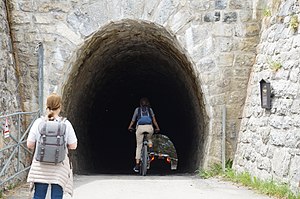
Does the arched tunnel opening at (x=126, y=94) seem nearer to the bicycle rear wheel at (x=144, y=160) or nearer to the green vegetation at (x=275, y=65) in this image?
the bicycle rear wheel at (x=144, y=160)

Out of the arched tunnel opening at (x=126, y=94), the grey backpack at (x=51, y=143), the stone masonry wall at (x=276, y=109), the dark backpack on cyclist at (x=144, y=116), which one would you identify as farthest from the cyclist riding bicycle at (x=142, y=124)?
the grey backpack at (x=51, y=143)

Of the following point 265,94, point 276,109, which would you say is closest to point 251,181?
point 276,109

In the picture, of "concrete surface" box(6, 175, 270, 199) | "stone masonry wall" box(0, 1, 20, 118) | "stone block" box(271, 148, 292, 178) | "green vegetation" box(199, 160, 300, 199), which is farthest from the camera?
"stone masonry wall" box(0, 1, 20, 118)

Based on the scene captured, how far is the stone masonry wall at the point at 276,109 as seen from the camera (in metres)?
6.59

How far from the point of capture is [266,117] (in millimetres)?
7602

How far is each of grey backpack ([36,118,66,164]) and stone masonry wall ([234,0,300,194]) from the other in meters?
2.84

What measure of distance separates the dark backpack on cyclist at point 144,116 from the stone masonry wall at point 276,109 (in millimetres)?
1965

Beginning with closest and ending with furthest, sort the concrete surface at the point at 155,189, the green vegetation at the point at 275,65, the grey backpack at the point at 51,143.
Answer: the grey backpack at the point at 51,143 → the concrete surface at the point at 155,189 → the green vegetation at the point at 275,65

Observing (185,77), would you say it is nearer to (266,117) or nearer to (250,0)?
(250,0)

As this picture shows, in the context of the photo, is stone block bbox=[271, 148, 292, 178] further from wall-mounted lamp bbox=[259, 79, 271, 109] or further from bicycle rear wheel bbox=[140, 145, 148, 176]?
bicycle rear wheel bbox=[140, 145, 148, 176]

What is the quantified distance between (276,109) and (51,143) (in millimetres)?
3561

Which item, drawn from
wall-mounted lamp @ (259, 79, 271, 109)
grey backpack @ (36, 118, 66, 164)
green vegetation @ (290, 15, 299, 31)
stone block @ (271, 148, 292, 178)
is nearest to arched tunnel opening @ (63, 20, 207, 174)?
wall-mounted lamp @ (259, 79, 271, 109)

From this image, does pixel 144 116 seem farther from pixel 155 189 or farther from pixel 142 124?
pixel 155 189

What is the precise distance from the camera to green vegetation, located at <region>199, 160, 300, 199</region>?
249 inches
